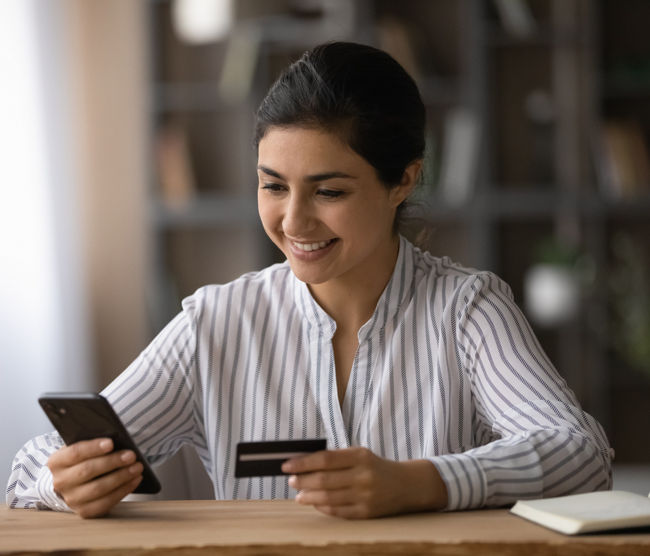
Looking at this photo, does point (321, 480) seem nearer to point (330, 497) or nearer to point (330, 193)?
point (330, 497)

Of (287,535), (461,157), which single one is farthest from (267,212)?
(461,157)

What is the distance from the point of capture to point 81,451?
1393 mm

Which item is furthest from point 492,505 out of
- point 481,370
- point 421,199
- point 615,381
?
point 615,381

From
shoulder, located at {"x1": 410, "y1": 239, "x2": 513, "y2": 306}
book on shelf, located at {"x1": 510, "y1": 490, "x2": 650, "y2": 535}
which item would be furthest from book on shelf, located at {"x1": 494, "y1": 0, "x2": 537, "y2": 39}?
book on shelf, located at {"x1": 510, "y1": 490, "x2": 650, "y2": 535}

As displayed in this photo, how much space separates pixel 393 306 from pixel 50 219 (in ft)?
9.17

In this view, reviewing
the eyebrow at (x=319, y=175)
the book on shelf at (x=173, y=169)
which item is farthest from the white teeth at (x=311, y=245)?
the book on shelf at (x=173, y=169)

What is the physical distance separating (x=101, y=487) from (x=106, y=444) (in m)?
0.05

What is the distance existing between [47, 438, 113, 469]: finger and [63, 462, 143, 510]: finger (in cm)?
3

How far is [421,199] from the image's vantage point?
2051mm

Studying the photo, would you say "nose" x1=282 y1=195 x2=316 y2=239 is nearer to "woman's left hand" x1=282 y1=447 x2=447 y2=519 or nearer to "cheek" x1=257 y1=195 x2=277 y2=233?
"cheek" x1=257 y1=195 x2=277 y2=233

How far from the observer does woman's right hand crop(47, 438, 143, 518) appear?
1.37 m

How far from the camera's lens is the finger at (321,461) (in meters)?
1.28

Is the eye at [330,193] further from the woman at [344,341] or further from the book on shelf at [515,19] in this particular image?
the book on shelf at [515,19]

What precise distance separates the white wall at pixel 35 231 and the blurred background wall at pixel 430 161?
17 mm
